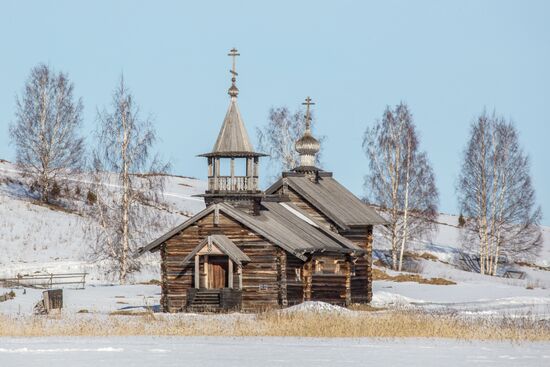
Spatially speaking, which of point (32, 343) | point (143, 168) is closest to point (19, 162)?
point (143, 168)

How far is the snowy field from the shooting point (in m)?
18.1

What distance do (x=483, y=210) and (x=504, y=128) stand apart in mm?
4840

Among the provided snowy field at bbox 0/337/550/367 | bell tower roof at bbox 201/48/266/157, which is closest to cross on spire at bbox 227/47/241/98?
bell tower roof at bbox 201/48/266/157

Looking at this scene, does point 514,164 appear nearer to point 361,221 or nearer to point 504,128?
point 504,128

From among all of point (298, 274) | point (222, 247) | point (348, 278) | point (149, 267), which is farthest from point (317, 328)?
point (149, 267)

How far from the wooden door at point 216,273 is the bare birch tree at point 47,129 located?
29.7 metres

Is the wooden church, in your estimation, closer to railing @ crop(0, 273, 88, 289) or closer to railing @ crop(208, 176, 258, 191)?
railing @ crop(208, 176, 258, 191)

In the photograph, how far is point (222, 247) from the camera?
3581cm

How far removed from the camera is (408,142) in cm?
5797

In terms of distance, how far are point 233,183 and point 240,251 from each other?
2.78 metres

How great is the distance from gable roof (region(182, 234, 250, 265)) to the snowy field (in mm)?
12924

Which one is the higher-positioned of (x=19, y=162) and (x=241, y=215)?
(x=19, y=162)

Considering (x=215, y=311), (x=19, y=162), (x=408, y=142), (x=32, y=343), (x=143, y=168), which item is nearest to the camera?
(x=32, y=343)

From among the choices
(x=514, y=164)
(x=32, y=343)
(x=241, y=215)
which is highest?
(x=514, y=164)
